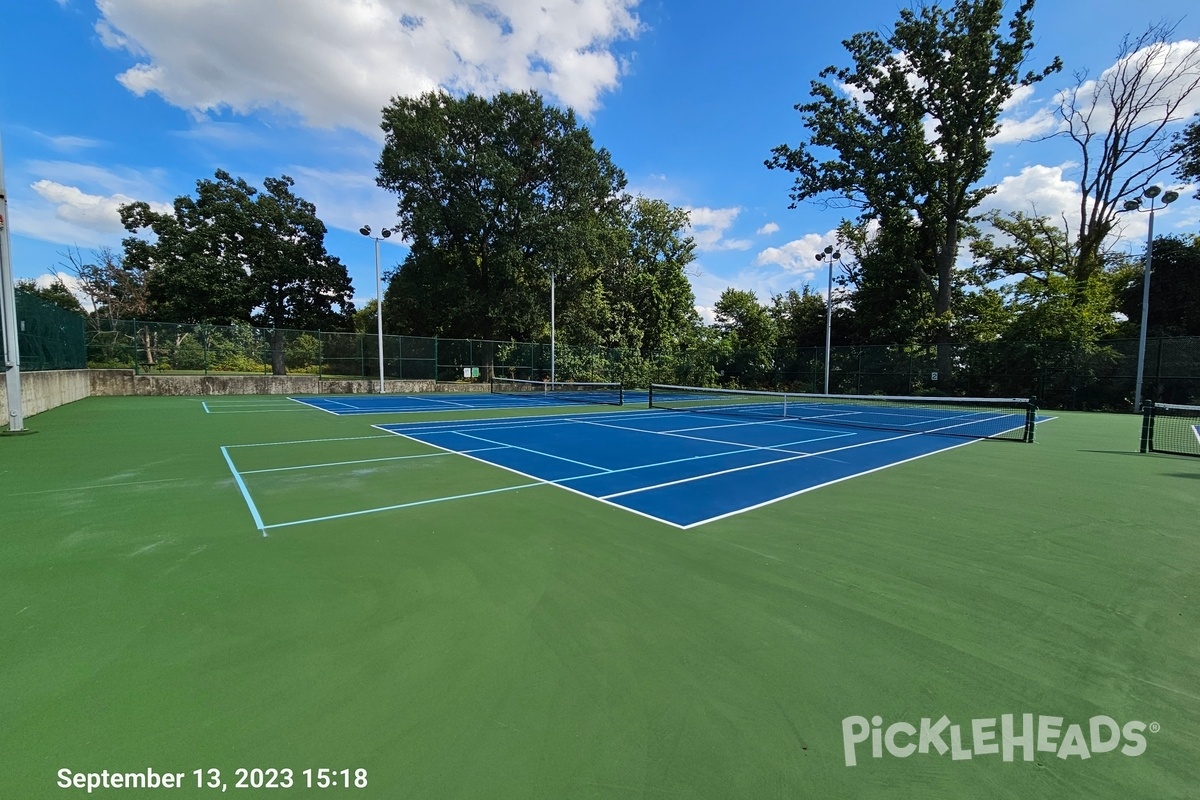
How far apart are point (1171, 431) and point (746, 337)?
26.9 m

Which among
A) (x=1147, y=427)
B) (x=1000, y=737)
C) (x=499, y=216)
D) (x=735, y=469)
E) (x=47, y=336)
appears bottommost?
(x=1000, y=737)

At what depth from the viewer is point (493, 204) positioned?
3262cm

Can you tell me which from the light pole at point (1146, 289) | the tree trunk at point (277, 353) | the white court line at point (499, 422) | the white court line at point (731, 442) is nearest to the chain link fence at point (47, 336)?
the tree trunk at point (277, 353)

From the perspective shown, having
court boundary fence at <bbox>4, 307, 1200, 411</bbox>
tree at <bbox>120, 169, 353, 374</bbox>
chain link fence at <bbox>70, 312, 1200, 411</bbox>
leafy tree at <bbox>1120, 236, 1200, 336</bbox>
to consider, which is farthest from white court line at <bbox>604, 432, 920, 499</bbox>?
tree at <bbox>120, 169, 353, 374</bbox>

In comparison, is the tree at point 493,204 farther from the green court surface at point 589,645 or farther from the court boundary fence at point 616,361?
the green court surface at point 589,645

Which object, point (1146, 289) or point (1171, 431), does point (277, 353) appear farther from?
point (1146, 289)

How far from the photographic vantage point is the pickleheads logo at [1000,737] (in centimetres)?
221

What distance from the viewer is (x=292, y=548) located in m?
4.47

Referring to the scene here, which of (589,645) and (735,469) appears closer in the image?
(589,645)

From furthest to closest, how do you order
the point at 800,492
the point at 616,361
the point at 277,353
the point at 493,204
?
the point at 616,361 < the point at 493,204 < the point at 277,353 < the point at 800,492

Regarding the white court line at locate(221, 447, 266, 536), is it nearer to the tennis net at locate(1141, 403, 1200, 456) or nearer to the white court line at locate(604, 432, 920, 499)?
the white court line at locate(604, 432, 920, 499)

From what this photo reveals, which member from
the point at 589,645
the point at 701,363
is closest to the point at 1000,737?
the point at 589,645

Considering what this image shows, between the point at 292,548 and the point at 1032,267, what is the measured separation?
45.7 meters

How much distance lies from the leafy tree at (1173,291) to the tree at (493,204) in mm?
32000
